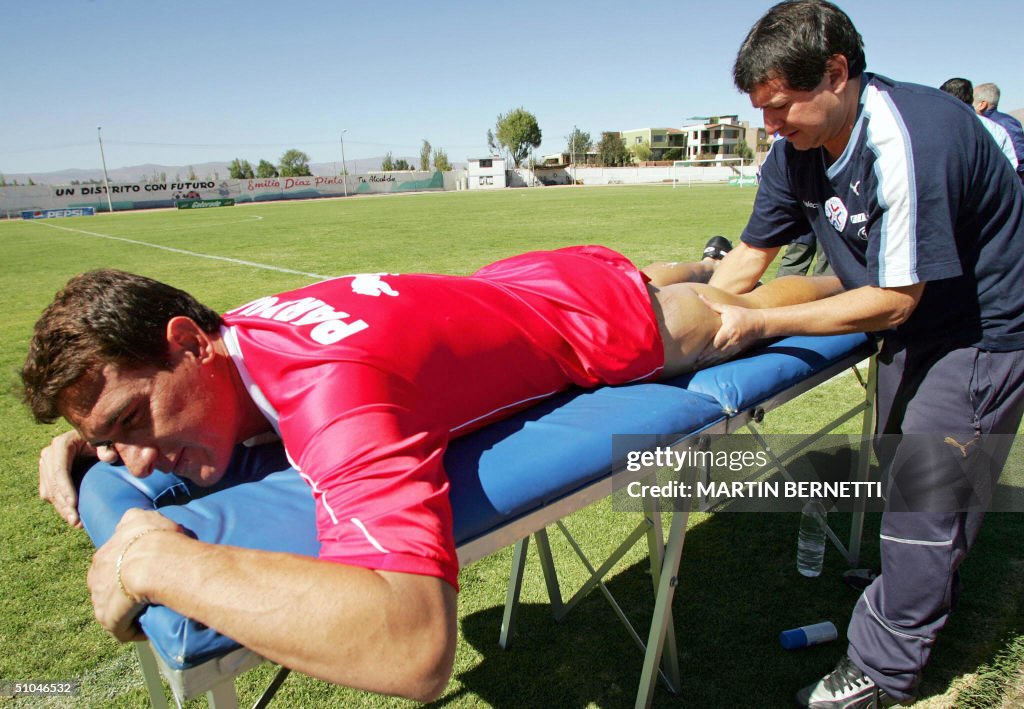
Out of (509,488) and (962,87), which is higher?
(962,87)

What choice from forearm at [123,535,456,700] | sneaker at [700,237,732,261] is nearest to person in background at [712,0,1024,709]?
sneaker at [700,237,732,261]

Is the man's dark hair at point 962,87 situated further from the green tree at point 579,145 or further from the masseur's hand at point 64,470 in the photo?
the green tree at point 579,145

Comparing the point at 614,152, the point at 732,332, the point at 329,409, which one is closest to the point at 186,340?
the point at 329,409

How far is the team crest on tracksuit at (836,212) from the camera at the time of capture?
2160mm

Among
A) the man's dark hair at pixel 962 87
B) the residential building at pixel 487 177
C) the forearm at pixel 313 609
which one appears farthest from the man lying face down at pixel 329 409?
the residential building at pixel 487 177

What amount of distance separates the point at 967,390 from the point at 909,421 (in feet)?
0.59

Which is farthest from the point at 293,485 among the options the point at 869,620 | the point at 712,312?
the point at 869,620

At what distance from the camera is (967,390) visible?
200cm

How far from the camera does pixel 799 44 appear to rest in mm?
1823

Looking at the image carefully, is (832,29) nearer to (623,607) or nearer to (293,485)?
(293,485)

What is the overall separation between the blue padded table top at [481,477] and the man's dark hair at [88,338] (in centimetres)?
31

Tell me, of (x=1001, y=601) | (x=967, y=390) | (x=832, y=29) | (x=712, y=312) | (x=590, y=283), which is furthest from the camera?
(x=1001, y=601)

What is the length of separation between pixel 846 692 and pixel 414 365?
1.70m

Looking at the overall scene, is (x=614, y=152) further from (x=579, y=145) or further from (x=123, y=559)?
(x=123, y=559)
